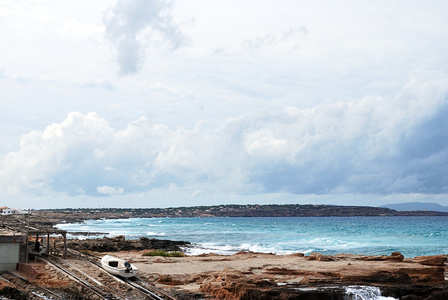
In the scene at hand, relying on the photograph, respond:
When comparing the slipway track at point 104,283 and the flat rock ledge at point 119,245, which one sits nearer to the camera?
the slipway track at point 104,283

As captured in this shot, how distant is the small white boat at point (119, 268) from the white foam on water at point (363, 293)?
35.3 feet

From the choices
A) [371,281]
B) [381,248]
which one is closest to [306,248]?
[381,248]

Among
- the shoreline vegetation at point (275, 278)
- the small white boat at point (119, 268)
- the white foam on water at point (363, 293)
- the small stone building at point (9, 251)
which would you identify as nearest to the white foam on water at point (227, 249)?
the shoreline vegetation at point (275, 278)

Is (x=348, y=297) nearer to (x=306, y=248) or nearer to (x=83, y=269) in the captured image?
(x=83, y=269)

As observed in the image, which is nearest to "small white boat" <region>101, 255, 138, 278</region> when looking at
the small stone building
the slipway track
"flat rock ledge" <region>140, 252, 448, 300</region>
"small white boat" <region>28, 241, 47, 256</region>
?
the slipway track

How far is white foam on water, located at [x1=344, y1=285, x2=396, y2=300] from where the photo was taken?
Result: 80.0 ft

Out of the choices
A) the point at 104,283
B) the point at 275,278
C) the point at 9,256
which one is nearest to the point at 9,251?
the point at 9,256

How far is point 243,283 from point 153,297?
408 centimetres

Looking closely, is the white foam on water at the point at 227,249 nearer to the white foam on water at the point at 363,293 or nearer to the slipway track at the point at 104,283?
the slipway track at the point at 104,283

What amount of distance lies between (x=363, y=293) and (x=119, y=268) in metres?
12.1

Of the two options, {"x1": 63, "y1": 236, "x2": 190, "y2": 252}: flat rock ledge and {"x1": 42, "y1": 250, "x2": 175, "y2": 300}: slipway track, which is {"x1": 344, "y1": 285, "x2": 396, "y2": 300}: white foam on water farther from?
{"x1": 63, "y1": 236, "x2": 190, "y2": 252}: flat rock ledge

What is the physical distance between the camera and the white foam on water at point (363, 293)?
24.4 meters

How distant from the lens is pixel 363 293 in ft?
81.1

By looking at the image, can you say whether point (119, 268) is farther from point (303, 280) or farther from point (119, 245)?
point (119, 245)
